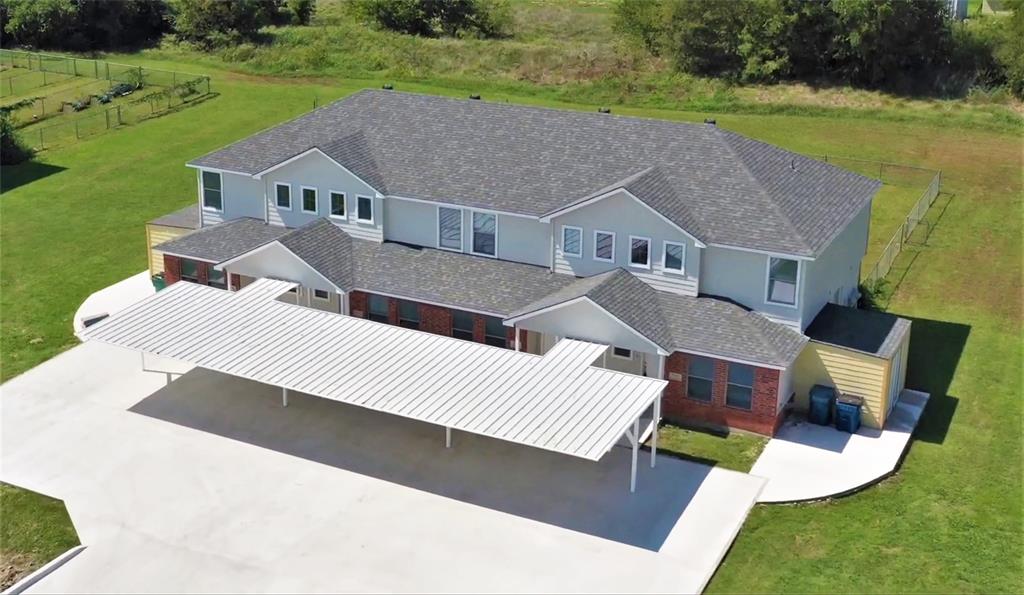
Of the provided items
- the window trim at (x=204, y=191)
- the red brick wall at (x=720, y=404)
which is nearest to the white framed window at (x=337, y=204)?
the window trim at (x=204, y=191)

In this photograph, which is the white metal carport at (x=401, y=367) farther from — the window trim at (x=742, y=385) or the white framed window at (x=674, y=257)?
the white framed window at (x=674, y=257)

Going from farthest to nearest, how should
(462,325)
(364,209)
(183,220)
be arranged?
1. (183,220)
2. (364,209)
3. (462,325)

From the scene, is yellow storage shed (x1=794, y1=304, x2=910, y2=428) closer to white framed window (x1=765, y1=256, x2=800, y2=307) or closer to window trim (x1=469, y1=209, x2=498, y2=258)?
white framed window (x1=765, y1=256, x2=800, y2=307)

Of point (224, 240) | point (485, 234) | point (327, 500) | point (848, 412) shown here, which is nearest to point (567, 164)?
point (485, 234)

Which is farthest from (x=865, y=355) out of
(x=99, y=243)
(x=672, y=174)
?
(x=99, y=243)

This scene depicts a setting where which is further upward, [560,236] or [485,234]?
[560,236]

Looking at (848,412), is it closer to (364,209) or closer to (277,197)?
(364,209)
